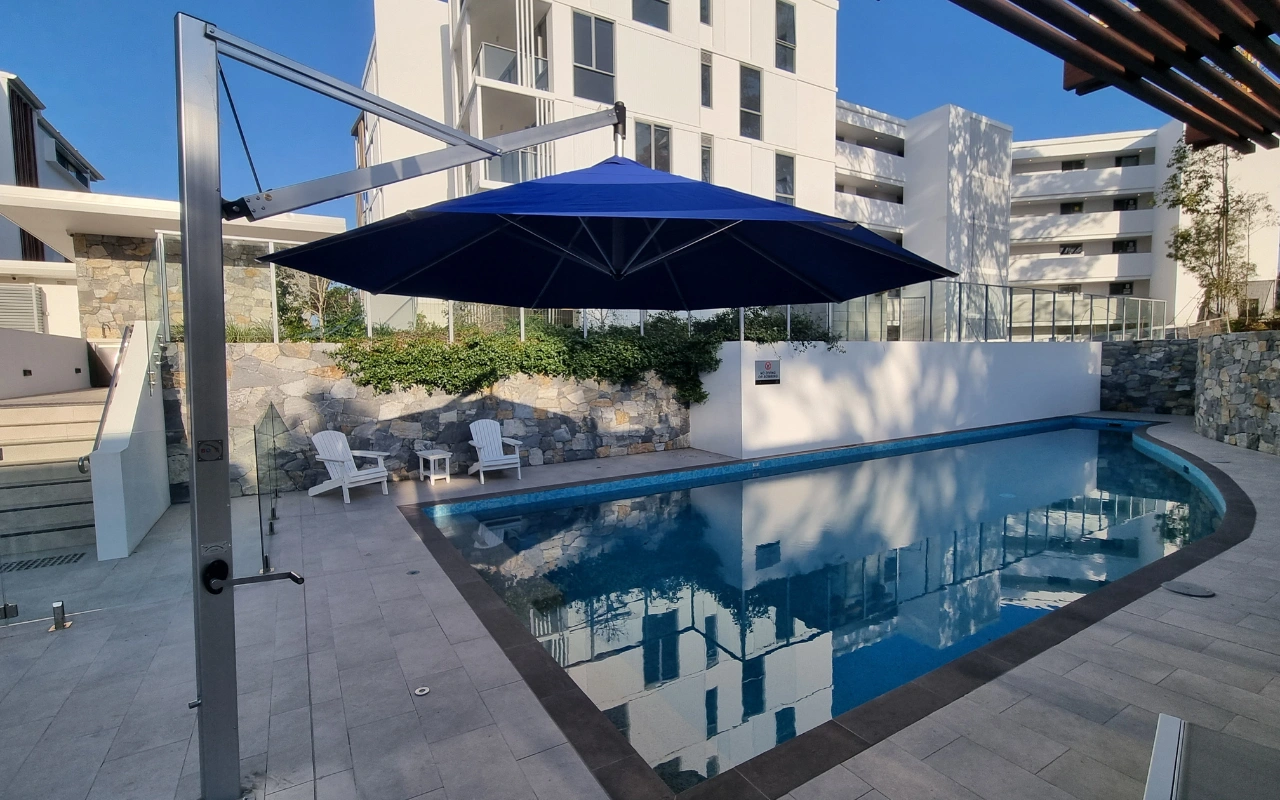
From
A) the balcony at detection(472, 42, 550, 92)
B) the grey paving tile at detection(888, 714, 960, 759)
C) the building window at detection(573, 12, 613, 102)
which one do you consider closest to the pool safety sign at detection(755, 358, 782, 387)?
the building window at detection(573, 12, 613, 102)

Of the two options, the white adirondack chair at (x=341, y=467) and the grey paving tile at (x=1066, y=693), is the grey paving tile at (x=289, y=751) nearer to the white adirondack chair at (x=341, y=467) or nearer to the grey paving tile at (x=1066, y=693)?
the grey paving tile at (x=1066, y=693)

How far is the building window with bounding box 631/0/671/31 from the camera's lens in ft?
43.4

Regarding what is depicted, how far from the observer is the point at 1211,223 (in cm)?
1770

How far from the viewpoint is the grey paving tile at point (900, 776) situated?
223 centimetres

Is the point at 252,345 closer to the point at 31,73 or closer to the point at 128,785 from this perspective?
the point at 128,785

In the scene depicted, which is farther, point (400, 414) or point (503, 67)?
point (503, 67)

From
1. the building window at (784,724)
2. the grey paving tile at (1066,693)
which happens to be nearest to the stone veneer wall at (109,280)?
the building window at (784,724)

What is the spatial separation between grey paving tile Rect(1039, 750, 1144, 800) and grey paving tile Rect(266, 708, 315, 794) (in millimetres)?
2997

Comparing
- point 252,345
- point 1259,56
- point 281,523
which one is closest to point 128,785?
point 281,523

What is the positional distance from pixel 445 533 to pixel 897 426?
9.41 m

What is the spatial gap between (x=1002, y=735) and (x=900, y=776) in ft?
2.00

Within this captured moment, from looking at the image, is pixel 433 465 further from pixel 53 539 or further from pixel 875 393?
pixel 875 393

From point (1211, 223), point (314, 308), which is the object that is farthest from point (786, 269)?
point (1211, 223)

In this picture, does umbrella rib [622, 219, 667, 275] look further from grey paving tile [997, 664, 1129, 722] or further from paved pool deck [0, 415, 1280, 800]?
grey paving tile [997, 664, 1129, 722]
